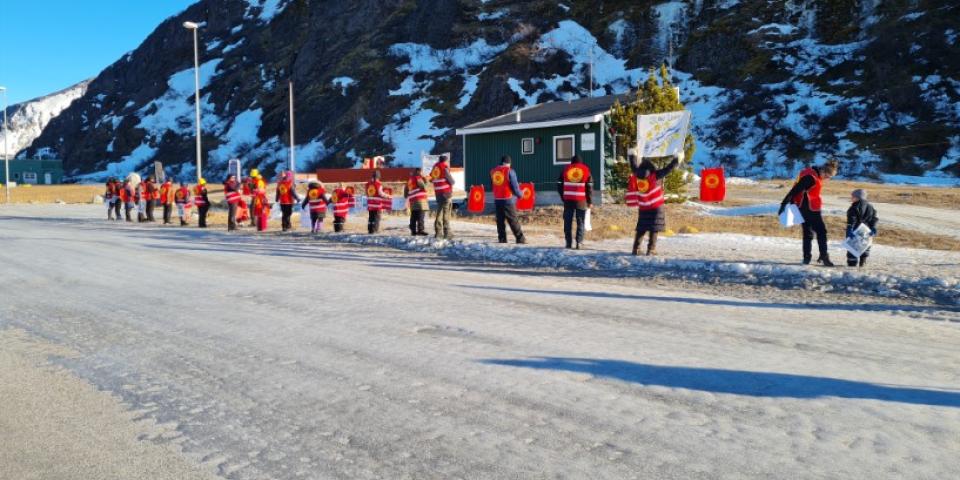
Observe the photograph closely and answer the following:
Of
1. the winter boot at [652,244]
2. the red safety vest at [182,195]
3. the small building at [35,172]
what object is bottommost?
the winter boot at [652,244]

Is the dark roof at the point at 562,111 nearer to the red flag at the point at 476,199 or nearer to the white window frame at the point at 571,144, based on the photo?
the white window frame at the point at 571,144

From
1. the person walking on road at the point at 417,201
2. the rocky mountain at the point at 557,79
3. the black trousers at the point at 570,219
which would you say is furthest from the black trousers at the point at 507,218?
→ the rocky mountain at the point at 557,79

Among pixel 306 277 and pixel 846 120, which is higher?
pixel 846 120

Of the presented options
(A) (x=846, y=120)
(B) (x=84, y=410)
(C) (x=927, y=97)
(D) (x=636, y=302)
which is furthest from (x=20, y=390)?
(C) (x=927, y=97)

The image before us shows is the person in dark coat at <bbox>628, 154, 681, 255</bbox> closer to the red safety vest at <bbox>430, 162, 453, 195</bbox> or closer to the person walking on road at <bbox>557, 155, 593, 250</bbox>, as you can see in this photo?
the person walking on road at <bbox>557, 155, 593, 250</bbox>

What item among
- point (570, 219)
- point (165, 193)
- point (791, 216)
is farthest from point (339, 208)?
point (791, 216)

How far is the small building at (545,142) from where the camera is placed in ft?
85.7

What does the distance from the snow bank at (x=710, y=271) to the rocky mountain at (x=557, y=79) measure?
30583mm

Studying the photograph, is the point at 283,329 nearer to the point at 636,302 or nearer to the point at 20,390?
the point at 20,390

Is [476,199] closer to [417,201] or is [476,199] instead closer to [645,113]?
[417,201]

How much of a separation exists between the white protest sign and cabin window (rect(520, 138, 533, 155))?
38.9 feet

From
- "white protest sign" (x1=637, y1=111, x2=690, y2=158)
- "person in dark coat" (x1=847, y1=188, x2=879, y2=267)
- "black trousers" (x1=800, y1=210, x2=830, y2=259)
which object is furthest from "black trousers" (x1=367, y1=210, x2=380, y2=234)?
"person in dark coat" (x1=847, y1=188, x2=879, y2=267)

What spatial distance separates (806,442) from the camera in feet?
12.2

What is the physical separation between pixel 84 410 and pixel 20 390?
0.82 meters
